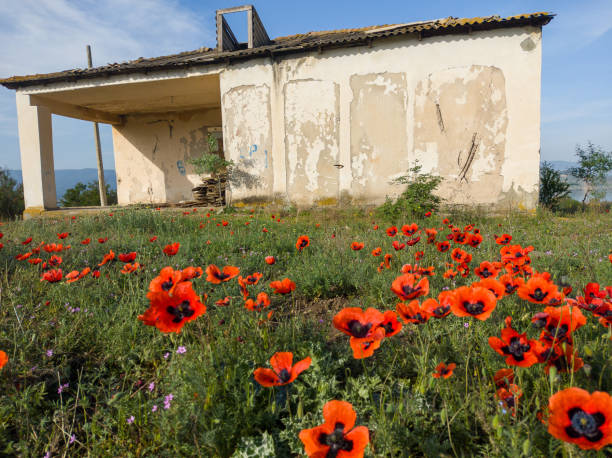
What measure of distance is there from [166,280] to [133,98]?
1202 centimetres

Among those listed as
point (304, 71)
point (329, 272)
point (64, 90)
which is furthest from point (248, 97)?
point (329, 272)

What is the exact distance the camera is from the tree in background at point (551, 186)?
9242mm

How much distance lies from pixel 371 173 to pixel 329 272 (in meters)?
5.75

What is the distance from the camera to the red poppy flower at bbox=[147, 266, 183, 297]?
1.31m

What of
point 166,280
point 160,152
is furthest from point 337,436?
point 160,152

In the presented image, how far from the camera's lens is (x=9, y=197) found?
11.6m

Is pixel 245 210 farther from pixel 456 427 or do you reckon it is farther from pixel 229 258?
pixel 456 427

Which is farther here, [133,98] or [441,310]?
[133,98]

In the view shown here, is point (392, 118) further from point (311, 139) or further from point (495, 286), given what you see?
point (495, 286)

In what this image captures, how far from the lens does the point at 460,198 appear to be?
768 cm

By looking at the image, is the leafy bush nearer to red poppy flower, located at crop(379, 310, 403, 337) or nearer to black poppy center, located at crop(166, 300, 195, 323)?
red poppy flower, located at crop(379, 310, 403, 337)

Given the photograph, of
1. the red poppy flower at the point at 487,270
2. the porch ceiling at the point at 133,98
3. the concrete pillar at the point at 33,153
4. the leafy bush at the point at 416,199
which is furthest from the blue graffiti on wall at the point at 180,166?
the red poppy flower at the point at 487,270

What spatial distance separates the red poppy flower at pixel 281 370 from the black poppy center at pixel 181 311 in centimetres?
30

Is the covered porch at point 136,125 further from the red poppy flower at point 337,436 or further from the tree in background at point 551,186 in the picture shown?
the red poppy flower at point 337,436
